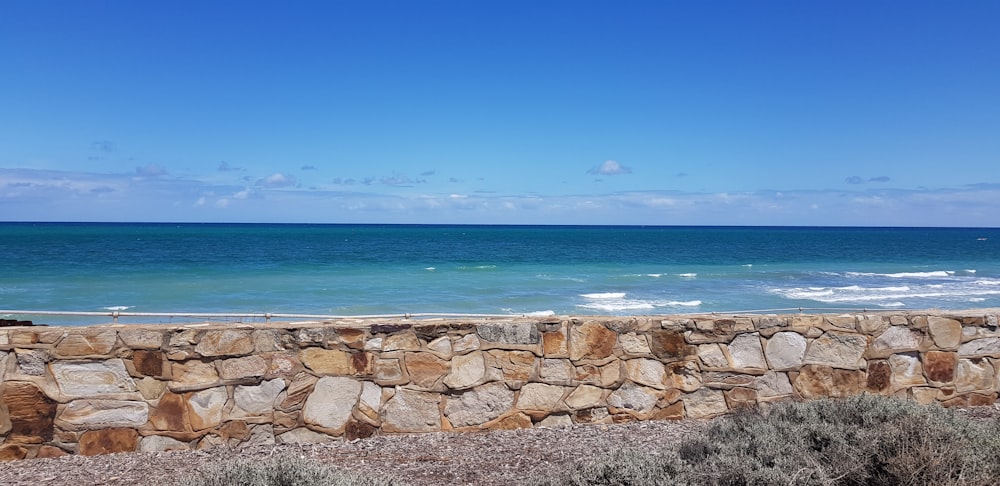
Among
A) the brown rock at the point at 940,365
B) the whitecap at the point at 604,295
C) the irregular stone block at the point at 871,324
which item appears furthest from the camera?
the whitecap at the point at 604,295

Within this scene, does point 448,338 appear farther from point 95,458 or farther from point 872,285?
point 872,285

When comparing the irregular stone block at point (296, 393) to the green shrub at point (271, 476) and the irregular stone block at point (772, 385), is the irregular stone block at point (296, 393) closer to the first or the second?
the green shrub at point (271, 476)

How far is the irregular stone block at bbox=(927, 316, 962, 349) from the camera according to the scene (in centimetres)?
552

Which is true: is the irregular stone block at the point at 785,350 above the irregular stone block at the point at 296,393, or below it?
above

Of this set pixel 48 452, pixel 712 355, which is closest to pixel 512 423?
pixel 712 355

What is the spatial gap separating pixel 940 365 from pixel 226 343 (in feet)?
18.3

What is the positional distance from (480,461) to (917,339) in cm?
378

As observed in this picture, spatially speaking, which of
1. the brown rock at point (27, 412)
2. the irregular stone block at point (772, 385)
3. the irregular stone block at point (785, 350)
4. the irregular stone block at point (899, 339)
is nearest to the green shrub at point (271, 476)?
the brown rock at point (27, 412)

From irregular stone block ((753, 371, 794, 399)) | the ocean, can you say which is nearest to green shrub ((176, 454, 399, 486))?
irregular stone block ((753, 371, 794, 399))

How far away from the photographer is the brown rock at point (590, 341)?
200 inches

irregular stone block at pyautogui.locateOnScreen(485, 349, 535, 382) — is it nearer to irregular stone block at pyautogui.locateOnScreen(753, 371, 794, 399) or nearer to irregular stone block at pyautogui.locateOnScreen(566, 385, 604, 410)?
irregular stone block at pyautogui.locateOnScreen(566, 385, 604, 410)

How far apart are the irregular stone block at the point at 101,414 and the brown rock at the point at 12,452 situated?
25cm

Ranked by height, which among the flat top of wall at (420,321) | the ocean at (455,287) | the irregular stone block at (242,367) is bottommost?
the ocean at (455,287)

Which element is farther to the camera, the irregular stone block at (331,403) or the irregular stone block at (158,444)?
the irregular stone block at (331,403)
